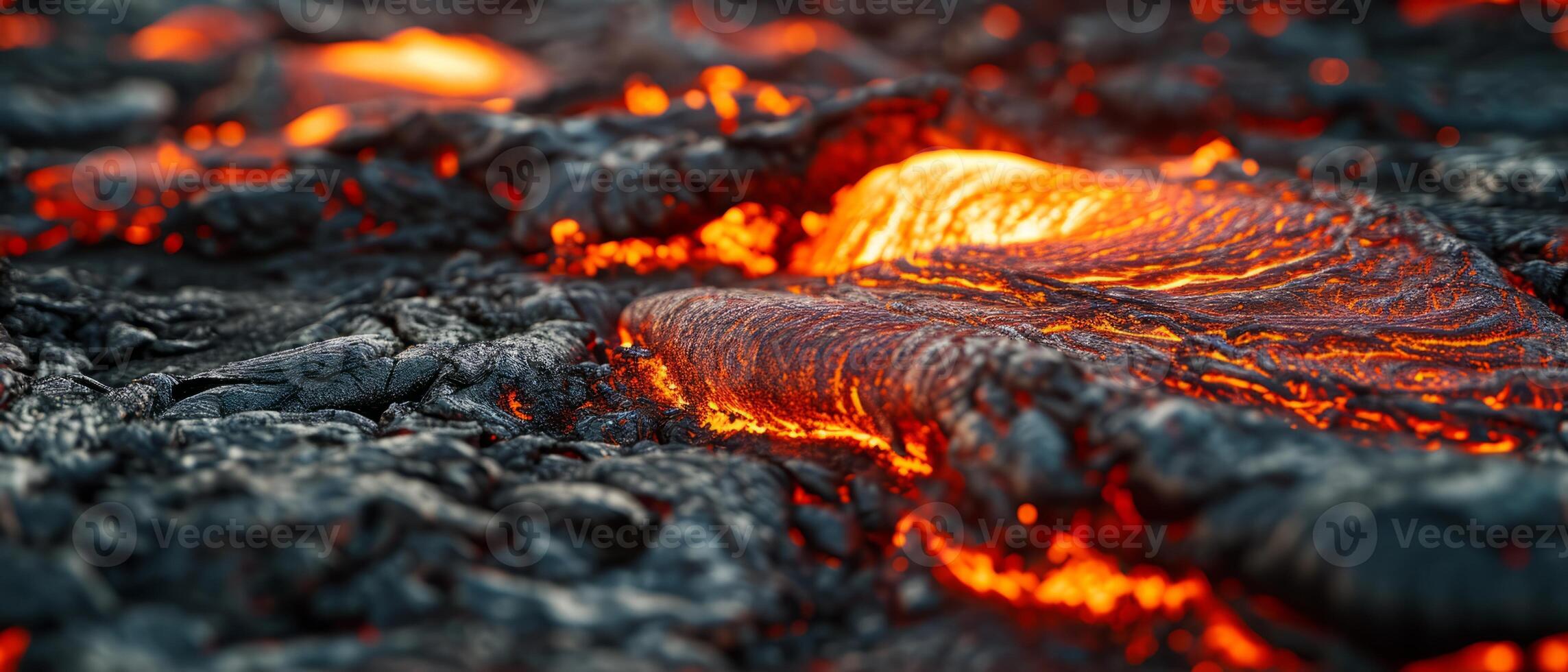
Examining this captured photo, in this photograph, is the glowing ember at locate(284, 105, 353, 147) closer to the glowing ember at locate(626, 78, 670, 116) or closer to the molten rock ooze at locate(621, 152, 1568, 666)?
the glowing ember at locate(626, 78, 670, 116)

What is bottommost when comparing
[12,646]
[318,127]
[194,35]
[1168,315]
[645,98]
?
[12,646]

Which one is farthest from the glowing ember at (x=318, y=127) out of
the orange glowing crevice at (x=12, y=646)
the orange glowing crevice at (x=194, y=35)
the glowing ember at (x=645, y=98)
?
the orange glowing crevice at (x=12, y=646)

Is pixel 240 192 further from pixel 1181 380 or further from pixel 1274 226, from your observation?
pixel 1274 226

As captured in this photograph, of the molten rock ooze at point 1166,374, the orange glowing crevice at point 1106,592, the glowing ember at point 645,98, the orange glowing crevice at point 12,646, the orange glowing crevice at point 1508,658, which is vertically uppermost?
the glowing ember at point 645,98

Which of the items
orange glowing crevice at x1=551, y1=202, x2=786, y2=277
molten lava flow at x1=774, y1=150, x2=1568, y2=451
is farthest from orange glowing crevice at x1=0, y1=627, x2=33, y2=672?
orange glowing crevice at x1=551, y1=202, x2=786, y2=277

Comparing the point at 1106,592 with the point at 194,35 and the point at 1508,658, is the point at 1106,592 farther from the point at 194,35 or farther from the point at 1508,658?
the point at 194,35

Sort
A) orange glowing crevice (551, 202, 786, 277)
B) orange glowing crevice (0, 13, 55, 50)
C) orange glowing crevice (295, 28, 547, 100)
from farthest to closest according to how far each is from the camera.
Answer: orange glowing crevice (0, 13, 55, 50), orange glowing crevice (295, 28, 547, 100), orange glowing crevice (551, 202, 786, 277)

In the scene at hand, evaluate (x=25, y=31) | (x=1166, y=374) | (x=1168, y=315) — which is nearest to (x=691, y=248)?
(x=1168, y=315)

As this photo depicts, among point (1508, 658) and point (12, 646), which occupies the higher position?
point (1508, 658)

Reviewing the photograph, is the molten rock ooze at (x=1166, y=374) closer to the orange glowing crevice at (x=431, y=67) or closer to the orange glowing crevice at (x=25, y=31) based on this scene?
the orange glowing crevice at (x=431, y=67)

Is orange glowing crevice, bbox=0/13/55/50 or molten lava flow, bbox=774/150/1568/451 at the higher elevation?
orange glowing crevice, bbox=0/13/55/50

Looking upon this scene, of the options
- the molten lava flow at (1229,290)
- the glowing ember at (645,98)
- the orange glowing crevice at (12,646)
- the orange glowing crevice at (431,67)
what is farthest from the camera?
the orange glowing crevice at (431,67)
